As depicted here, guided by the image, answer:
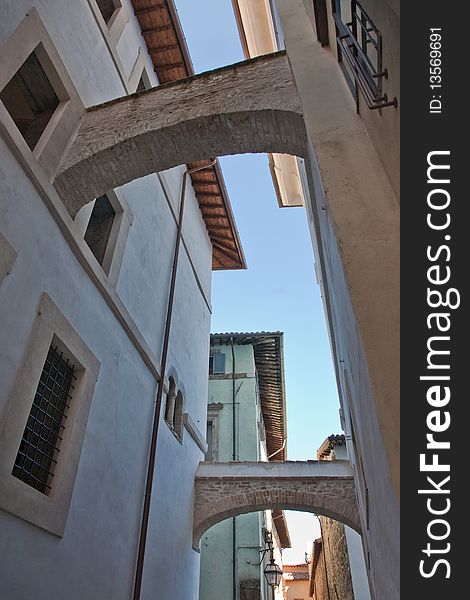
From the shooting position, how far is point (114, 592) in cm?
515

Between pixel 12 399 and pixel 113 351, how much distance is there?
2108 millimetres

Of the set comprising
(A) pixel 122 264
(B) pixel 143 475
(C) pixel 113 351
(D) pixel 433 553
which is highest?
(A) pixel 122 264

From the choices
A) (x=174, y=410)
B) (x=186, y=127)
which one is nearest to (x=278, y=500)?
(x=174, y=410)

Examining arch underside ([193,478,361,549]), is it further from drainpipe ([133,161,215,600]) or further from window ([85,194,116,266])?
window ([85,194,116,266])

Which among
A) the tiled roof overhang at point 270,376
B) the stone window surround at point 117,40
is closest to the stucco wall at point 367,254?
the stone window surround at point 117,40

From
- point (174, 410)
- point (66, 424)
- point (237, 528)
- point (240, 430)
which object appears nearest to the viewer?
point (66, 424)

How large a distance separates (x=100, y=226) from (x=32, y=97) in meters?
1.84

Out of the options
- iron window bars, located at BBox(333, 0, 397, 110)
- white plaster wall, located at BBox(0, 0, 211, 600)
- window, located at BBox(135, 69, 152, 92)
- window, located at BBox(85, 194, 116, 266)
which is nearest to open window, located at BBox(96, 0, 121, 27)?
white plaster wall, located at BBox(0, 0, 211, 600)

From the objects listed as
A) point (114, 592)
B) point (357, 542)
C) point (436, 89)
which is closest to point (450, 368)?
point (436, 89)

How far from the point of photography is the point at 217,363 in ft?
54.7

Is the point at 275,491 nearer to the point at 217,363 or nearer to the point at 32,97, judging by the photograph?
the point at 32,97

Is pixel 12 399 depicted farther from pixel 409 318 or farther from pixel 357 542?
pixel 357 542

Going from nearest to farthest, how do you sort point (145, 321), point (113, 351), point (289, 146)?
point (289, 146)
point (113, 351)
point (145, 321)

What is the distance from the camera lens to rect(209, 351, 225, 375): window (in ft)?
53.9
